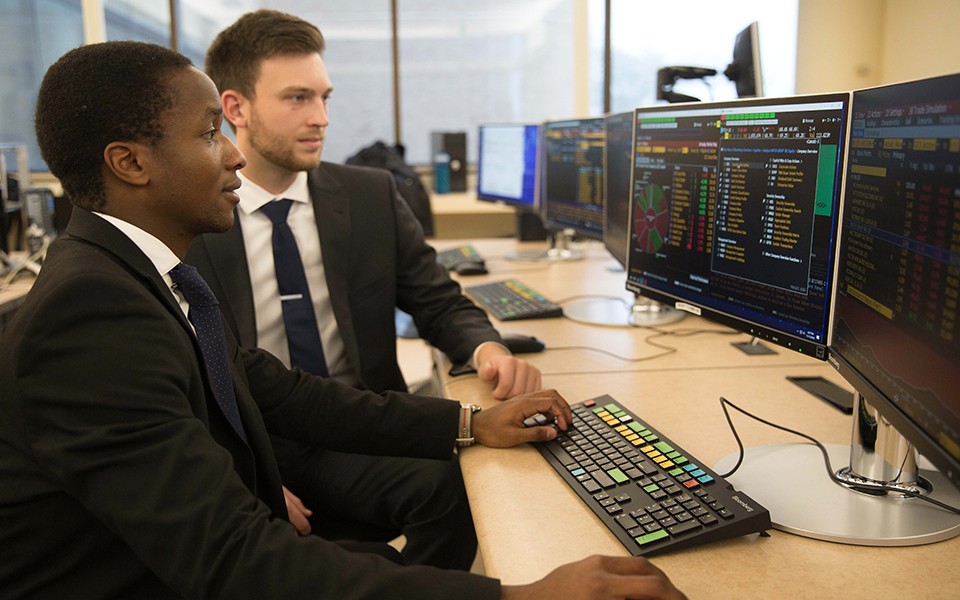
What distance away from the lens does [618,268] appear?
286 centimetres

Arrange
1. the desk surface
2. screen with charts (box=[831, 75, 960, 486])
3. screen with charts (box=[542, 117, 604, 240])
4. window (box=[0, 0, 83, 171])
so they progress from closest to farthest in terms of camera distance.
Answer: screen with charts (box=[831, 75, 960, 486]) < the desk surface < screen with charts (box=[542, 117, 604, 240]) < window (box=[0, 0, 83, 171])

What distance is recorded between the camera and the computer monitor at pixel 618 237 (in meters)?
2.05

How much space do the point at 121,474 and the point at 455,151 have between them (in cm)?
476

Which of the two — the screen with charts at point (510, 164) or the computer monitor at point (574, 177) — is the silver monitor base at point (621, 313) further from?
the screen with charts at point (510, 164)

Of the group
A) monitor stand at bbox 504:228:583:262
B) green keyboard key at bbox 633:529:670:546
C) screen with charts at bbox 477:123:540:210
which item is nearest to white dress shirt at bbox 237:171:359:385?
green keyboard key at bbox 633:529:670:546

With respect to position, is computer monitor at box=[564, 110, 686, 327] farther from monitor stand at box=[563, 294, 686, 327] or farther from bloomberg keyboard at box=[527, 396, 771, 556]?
bloomberg keyboard at box=[527, 396, 771, 556]

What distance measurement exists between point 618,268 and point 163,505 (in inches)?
86.8

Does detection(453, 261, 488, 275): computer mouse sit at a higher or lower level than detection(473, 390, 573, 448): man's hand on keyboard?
higher

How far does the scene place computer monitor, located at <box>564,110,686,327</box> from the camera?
2.05 meters

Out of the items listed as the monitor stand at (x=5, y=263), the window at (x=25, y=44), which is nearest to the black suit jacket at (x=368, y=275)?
the monitor stand at (x=5, y=263)

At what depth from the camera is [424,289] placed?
2.01 metres

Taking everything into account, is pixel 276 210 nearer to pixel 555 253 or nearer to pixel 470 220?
pixel 555 253

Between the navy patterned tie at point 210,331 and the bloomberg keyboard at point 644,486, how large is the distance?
448 mm

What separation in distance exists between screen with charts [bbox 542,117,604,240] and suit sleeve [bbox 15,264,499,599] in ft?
6.00
